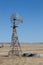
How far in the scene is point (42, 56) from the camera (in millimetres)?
35281

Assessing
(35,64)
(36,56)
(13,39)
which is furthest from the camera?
(13,39)

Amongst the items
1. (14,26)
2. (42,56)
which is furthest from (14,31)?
(42,56)

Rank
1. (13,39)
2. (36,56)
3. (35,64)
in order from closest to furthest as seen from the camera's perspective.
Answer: (35,64) < (36,56) < (13,39)

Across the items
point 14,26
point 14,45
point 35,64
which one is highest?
point 14,26

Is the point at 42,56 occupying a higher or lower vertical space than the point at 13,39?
lower

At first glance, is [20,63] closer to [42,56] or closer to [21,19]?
[42,56]

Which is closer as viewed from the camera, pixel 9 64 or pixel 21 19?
pixel 9 64

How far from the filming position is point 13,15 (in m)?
37.3

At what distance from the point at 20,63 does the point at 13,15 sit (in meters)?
12.4

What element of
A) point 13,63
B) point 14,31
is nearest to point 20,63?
point 13,63

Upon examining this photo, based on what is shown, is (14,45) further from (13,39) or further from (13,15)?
(13,15)

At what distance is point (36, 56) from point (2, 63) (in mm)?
9395

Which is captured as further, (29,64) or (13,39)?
(13,39)

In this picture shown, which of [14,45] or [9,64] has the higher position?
[14,45]
